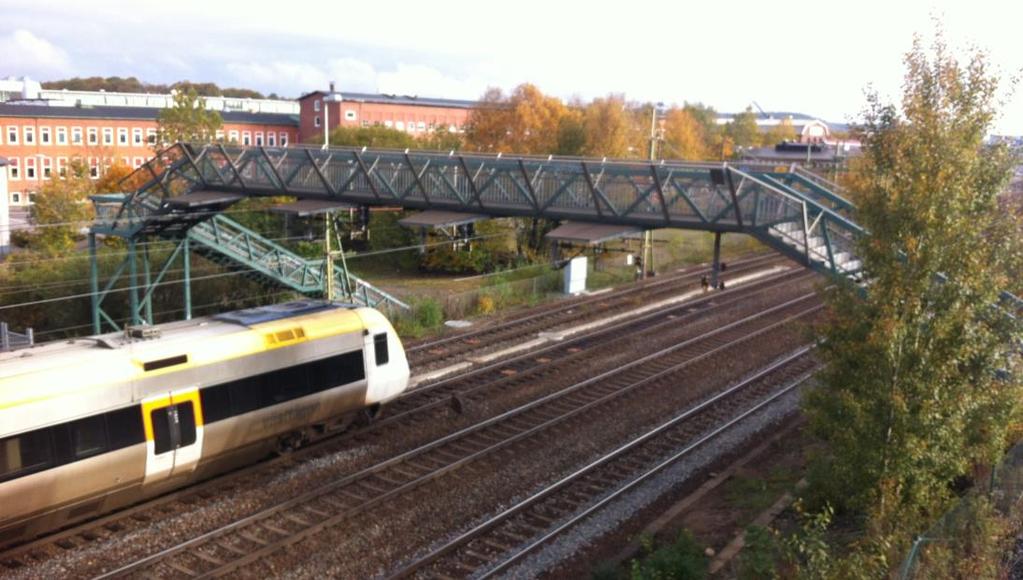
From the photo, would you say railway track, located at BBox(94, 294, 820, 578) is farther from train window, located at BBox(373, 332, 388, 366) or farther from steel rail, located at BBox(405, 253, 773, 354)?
steel rail, located at BBox(405, 253, 773, 354)

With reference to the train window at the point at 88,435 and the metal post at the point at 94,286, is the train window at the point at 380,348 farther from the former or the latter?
the metal post at the point at 94,286

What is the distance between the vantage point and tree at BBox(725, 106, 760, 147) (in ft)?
320

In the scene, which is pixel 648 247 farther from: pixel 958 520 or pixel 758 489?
pixel 958 520

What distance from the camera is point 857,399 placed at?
10.6 meters

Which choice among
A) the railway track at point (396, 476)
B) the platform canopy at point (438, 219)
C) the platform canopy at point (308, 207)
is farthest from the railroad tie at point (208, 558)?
the platform canopy at point (308, 207)

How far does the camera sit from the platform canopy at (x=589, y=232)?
56.4ft

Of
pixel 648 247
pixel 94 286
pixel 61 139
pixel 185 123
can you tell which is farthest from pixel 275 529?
pixel 61 139

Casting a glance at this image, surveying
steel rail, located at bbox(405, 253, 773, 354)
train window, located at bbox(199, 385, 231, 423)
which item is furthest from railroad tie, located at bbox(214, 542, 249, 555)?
steel rail, located at bbox(405, 253, 773, 354)

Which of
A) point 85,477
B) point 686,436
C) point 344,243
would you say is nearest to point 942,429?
point 686,436

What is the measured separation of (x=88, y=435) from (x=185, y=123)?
4855cm

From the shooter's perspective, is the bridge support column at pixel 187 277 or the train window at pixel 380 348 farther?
the bridge support column at pixel 187 277

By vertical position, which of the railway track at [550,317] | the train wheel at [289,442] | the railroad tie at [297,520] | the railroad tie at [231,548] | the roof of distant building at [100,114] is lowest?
the railroad tie at [231,548]

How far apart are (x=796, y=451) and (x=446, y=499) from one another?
268 inches

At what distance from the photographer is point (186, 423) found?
A: 40.2 ft
